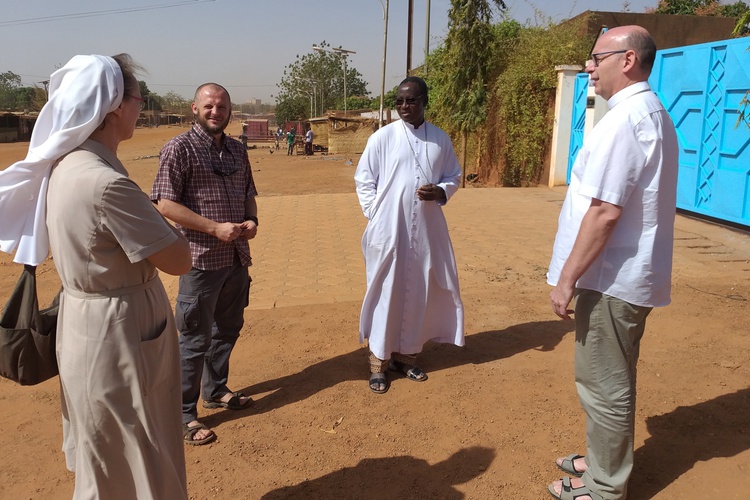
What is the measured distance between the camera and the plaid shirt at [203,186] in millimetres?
3229

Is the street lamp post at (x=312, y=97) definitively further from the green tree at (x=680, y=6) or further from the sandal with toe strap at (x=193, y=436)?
the sandal with toe strap at (x=193, y=436)

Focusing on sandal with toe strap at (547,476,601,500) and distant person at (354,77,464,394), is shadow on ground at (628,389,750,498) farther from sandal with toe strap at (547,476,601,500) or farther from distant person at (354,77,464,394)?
distant person at (354,77,464,394)

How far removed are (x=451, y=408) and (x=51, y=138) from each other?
2694 millimetres

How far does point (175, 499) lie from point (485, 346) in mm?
2929

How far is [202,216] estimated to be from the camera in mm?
3295

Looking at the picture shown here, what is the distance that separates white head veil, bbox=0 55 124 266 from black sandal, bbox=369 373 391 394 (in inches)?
93.8

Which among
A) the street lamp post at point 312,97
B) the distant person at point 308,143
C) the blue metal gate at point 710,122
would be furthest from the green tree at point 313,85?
the blue metal gate at point 710,122

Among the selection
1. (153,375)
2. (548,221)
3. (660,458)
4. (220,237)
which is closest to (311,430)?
(220,237)

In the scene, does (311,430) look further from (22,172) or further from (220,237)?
(22,172)

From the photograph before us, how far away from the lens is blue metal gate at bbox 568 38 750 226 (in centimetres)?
835

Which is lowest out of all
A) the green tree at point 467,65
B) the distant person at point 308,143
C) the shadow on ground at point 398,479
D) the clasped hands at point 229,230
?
the shadow on ground at point 398,479

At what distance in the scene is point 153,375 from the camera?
2.13m

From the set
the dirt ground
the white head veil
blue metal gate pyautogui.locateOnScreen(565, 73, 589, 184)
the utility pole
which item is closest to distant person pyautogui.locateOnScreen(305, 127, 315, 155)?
the utility pole

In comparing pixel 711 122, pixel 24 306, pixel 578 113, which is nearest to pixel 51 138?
pixel 24 306
